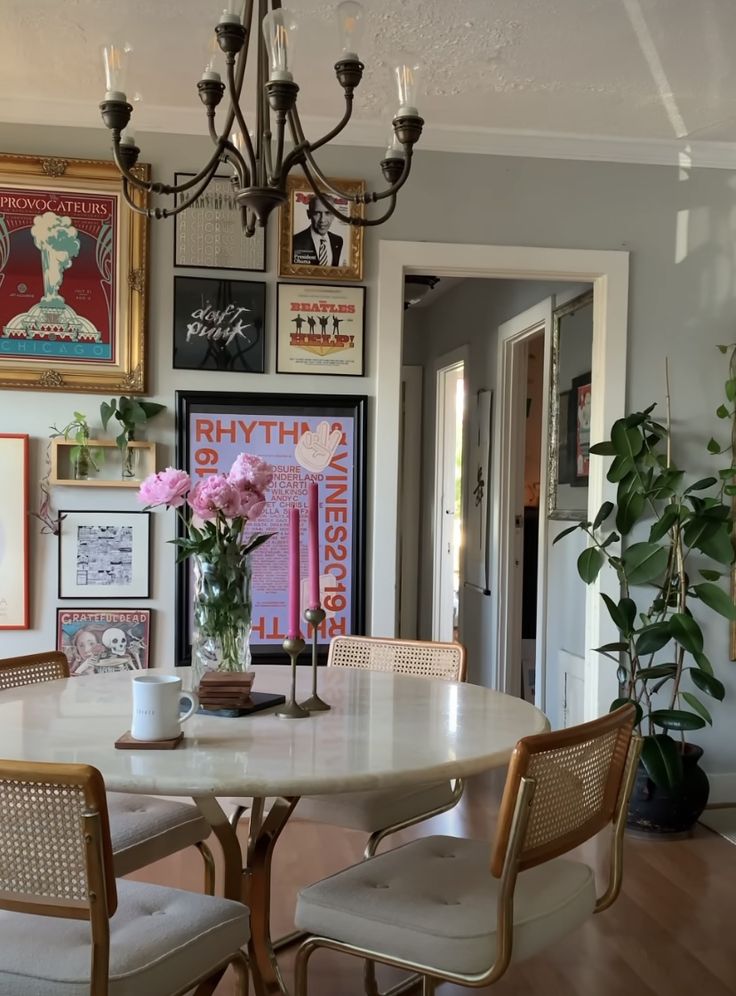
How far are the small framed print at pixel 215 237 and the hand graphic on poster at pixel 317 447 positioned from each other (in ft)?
2.09

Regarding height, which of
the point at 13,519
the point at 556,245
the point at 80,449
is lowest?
the point at 13,519

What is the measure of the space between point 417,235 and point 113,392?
4.13 feet

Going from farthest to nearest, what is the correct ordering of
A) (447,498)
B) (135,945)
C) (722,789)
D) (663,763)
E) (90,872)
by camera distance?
1. (447,498)
2. (722,789)
3. (663,763)
4. (135,945)
5. (90,872)

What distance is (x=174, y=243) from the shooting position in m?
3.36

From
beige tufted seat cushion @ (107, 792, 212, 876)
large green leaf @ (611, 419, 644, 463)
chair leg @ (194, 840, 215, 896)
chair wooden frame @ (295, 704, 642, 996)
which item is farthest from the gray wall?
chair wooden frame @ (295, 704, 642, 996)

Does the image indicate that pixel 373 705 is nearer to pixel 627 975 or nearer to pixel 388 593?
pixel 627 975

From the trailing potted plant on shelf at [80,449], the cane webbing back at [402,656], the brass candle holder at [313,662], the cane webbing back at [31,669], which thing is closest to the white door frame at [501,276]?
the cane webbing back at [402,656]

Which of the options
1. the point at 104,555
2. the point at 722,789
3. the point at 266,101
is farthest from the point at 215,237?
the point at 722,789

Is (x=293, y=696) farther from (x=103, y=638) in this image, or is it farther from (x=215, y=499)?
(x=103, y=638)

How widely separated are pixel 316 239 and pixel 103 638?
5.38 ft

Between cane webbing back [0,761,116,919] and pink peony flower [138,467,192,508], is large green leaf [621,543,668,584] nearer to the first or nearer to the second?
pink peony flower [138,467,192,508]

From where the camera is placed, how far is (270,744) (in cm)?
168

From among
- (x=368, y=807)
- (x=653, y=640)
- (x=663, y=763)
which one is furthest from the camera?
(x=653, y=640)

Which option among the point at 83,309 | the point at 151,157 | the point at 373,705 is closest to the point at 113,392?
the point at 83,309
